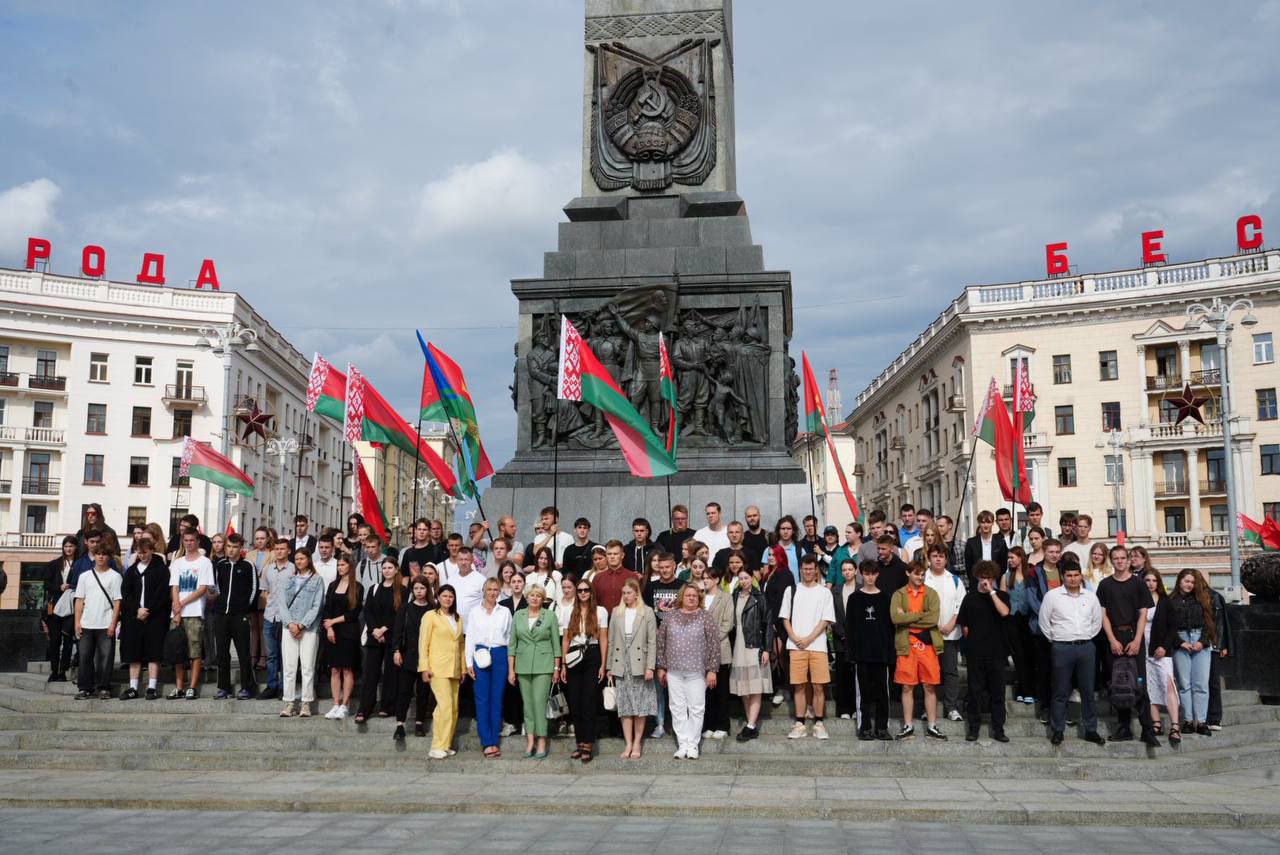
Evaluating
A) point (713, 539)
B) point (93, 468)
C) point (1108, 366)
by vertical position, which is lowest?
point (713, 539)

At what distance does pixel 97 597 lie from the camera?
1352cm

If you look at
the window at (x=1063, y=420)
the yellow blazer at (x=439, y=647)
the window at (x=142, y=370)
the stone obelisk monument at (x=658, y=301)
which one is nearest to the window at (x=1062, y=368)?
the window at (x=1063, y=420)

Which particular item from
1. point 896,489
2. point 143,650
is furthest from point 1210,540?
point 143,650

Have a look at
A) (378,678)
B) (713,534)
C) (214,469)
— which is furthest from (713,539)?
(214,469)

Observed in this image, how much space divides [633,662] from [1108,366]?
169ft

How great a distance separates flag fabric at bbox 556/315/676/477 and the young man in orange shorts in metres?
4.30

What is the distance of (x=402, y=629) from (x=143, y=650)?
3380mm

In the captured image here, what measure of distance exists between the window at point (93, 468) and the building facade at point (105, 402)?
5cm

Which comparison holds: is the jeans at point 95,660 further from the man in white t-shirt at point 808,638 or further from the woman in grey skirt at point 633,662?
the man in white t-shirt at point 808,638

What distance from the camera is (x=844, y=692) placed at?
1225 cm

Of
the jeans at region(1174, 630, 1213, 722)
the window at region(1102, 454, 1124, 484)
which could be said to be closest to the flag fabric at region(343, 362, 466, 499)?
the jeans at region(1174, 630, 1213, 722)

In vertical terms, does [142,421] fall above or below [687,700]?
above

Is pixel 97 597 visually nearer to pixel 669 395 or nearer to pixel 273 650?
pixel 273 650

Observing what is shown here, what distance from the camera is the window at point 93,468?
59.9 metres
